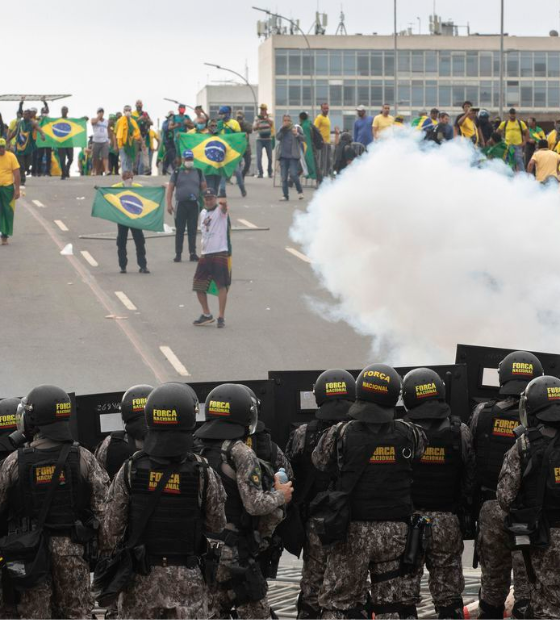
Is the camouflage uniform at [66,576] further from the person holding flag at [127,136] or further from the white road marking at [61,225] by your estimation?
the person holding flag at [127,136]

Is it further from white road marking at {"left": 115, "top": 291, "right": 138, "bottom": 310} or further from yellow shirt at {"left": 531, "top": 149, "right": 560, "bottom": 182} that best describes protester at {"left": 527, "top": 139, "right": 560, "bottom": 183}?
white road marking at {"left": 115, "top": 291, "right": 138, "bottom": 310}

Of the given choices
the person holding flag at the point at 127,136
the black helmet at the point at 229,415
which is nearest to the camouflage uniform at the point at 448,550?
the black helmet at the point at 229,415

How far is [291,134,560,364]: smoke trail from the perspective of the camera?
1410cm

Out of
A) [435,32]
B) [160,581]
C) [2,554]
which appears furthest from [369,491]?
[435,32]

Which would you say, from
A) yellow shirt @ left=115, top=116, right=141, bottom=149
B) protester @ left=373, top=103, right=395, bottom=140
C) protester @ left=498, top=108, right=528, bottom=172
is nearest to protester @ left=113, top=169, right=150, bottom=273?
protester @ left=373, top=103, right=395, bottom=140

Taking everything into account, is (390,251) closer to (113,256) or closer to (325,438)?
(325,438)

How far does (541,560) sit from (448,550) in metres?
0.81

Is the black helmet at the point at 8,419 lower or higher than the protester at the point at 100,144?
lower

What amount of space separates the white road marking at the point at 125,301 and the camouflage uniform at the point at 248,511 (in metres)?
12.8

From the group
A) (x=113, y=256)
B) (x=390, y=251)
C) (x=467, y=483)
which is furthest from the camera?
(x=113, y=256)

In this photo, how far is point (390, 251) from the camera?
15.5m

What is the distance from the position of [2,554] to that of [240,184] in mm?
26728

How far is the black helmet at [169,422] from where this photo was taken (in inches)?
249

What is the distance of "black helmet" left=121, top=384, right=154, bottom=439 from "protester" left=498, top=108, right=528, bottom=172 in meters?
20.6
